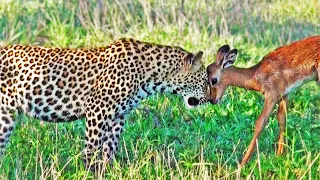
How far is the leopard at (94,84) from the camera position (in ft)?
24.2

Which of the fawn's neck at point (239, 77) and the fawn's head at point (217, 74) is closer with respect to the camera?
the fawn's head at point (217, 74)

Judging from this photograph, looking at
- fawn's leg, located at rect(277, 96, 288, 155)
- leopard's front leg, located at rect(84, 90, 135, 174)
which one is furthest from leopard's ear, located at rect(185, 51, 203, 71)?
fawn's leg, located at rect(277, 96, 288, 155)

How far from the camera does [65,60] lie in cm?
756

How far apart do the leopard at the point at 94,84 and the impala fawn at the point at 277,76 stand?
190 mm

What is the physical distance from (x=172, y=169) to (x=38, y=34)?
5117 millimetres

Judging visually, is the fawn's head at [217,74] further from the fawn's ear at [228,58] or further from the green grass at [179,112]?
the green grass at [179,112]

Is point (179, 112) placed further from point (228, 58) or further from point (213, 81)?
point (228, 58)

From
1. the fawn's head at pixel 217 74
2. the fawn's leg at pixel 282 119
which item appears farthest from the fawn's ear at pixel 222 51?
the fawn's leg at pixel 282 119

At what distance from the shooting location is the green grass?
7.02m

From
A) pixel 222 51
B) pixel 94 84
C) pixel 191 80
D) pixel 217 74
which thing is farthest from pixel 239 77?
pixel 94 84

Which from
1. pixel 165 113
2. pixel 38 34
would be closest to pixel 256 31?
pixel 38 34

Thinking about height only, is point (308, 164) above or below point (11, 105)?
below

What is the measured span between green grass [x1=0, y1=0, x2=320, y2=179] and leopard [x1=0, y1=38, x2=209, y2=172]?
0.79 feet

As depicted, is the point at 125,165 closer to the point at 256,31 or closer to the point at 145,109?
the point at 145,109
